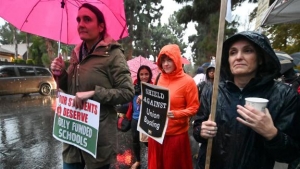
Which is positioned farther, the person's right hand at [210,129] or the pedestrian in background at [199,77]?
the pedestrian in background at [199,77]

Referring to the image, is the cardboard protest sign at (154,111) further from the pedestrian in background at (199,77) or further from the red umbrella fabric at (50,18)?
the pedestrian in background at (199,77)

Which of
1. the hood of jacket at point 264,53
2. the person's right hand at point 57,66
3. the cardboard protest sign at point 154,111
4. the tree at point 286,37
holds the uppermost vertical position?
the tree at point 286,37

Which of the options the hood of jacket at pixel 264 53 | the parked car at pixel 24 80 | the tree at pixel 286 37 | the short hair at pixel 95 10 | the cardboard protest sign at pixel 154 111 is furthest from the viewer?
the parked car at pixel 24 80

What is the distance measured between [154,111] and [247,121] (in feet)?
5.30

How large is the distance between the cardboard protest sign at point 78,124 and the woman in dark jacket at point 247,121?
84cm

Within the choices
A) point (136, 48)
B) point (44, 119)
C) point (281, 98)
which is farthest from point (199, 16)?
point (136, 48)

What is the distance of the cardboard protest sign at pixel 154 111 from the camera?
269cm

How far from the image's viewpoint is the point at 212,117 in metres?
1.50

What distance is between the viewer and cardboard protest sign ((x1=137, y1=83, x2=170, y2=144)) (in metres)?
2.69

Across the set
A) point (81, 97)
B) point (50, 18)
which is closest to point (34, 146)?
point (50, 18)

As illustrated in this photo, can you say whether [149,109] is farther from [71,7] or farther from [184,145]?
[71,7]

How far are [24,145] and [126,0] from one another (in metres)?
24.0

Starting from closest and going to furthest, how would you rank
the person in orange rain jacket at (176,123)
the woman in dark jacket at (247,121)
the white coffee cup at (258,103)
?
1. the white coffee cup at (258,103)
2. the woman in dark jacket at (247,121)
3. the person in orange rain jacket at (176,123)

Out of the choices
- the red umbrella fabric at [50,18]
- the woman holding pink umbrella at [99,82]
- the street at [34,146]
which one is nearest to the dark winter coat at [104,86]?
the woman holding pink umbrella at [99,82]
